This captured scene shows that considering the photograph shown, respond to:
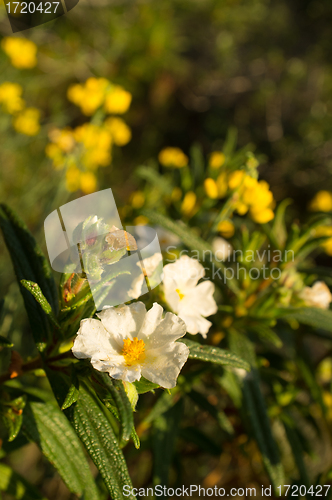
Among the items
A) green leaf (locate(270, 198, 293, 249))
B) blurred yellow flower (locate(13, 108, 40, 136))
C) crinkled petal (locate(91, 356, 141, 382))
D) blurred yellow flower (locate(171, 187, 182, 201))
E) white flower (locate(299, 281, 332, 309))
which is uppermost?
blurred yellow flower (locate(13, 108, 40, 136))

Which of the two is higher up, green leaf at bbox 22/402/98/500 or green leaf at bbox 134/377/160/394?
green leaf at bbox 134/377/160/394

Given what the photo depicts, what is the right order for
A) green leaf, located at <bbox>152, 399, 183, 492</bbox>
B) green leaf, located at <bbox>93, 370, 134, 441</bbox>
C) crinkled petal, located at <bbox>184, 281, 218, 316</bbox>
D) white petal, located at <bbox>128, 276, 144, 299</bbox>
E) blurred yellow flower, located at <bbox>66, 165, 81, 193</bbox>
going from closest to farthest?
green leaf, located at <bbox>93, 370, 134, 441</bbox> < white petal, located at <bbox>128, 276, 144, 299</bbox> < crinkled petal, located at <bbox>184, 281, 218, 316</bbox> < green leaf, located at <bbox>152, 399, 183, 492</bbox> < blurred yellow flower, located at <bbox>66, 165, 81, 193</bbox>

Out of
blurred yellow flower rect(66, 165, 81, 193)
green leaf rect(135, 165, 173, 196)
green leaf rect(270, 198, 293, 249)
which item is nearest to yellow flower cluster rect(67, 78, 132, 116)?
blurred yellow flower rect(66, 165, 81, 193)

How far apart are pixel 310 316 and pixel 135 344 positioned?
598 millimetres

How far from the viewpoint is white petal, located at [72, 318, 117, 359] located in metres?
0.52

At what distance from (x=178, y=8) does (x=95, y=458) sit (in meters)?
4.63

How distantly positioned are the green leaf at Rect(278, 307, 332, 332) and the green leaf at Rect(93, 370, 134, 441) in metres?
0.59

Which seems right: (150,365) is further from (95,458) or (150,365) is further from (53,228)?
(53,228)

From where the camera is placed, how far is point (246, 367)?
2.31ft

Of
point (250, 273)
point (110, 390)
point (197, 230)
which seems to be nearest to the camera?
point (110, 390)

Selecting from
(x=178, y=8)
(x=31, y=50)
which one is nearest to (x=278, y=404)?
(x=31, y=50)

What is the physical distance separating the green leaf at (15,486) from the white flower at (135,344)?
621 millimetres

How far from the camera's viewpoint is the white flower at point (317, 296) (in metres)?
0.92

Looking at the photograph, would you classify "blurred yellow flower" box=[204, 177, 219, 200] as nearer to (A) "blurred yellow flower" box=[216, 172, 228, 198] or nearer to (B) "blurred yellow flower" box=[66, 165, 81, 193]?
(A) "blurred yellow flower" box=[216, 172, 228, 198]
